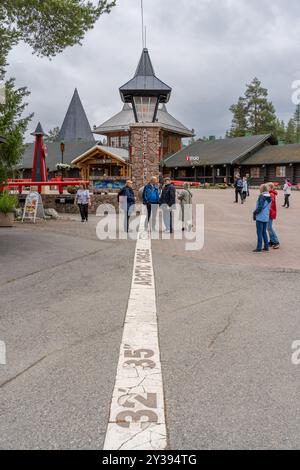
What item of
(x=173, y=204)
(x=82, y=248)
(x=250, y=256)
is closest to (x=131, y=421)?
(x=250, y=256)

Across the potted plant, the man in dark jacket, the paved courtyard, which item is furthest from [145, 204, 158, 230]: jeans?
the potted plant

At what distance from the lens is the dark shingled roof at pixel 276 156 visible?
48375 mm

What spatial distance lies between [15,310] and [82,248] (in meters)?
5.45

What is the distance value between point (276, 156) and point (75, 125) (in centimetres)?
3693

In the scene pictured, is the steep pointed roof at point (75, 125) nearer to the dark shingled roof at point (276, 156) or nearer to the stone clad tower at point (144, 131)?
the dark shingled roof at point (276, 156)

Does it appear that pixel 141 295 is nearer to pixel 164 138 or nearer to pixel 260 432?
pixel 260 432

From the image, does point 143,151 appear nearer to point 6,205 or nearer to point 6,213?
point 6,205

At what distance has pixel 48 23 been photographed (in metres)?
12.7

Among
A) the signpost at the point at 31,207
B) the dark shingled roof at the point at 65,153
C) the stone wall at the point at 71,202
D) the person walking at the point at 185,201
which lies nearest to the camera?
the person walking at the point at 185,201

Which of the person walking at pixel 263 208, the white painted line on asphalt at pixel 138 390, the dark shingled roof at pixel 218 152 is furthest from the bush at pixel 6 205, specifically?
the dark shingled roof at pixel 218 152

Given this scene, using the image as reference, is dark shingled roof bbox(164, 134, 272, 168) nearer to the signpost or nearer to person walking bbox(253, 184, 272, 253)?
the signpost

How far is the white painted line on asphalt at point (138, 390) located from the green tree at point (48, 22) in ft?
27.9

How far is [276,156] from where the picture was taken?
50.1 metres

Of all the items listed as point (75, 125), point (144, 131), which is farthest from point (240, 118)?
point (144, 131)
